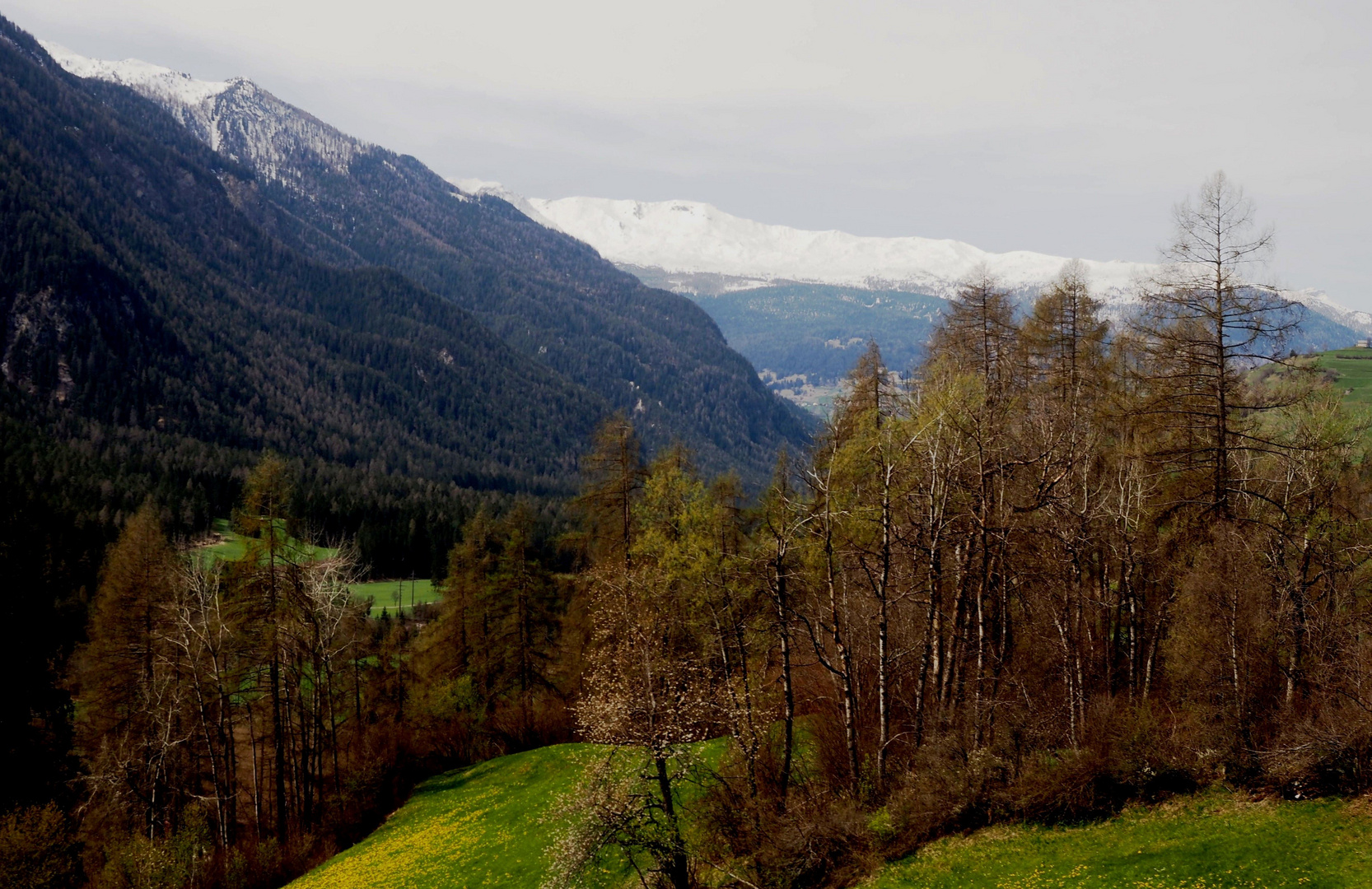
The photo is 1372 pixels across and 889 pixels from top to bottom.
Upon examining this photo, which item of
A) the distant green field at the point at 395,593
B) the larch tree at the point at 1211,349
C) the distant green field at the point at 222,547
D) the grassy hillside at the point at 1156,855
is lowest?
the distant green field at the point at 395,593

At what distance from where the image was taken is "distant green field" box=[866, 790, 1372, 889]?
594 inches

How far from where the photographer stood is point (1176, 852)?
16.5 meters

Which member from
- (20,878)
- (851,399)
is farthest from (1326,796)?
(20,878)

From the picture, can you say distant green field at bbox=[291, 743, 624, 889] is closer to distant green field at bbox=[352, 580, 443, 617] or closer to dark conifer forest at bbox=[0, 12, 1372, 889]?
dark conifer forest at bbox=[0, 12, 1372, 889]

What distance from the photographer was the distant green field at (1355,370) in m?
130

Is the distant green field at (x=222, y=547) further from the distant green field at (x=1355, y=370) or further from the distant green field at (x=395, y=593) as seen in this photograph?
the distant green field at (x=1355, y=370)

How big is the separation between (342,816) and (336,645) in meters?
9.42

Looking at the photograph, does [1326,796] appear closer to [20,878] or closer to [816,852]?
[816,852]

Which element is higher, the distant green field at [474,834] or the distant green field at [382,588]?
the distant green field at [474,834]

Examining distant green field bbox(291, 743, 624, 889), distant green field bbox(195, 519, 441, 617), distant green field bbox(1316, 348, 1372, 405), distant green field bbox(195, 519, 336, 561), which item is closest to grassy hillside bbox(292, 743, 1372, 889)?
distant green field bbox(291, 743, 624, 889)

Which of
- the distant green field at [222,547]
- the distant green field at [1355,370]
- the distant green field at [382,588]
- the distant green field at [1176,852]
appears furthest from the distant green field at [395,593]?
the distant green field at [1355,370]

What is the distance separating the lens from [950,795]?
20078 mm

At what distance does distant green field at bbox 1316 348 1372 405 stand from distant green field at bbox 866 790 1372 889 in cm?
13720

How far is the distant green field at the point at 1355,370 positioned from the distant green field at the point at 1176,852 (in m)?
137
